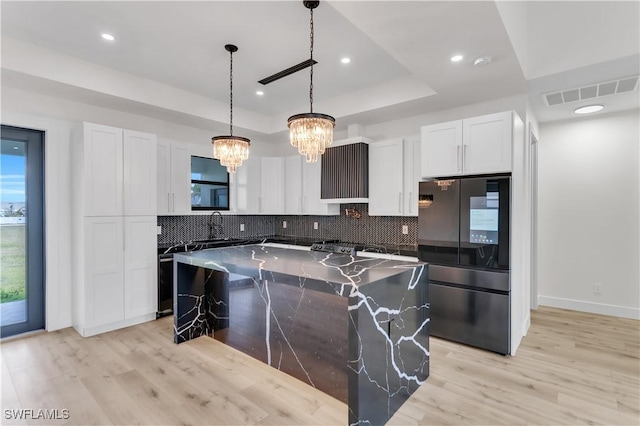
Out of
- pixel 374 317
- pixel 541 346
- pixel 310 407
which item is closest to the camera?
pixel 374 317

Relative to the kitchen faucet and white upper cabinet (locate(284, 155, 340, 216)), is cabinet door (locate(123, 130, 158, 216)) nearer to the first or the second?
the kitchen faucet

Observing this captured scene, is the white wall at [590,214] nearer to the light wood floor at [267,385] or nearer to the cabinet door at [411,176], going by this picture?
the light wood floor at [267,385]

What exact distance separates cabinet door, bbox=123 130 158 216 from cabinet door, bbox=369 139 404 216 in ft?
9.39

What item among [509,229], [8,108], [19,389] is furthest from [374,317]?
[8,108]

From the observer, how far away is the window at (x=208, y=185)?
4.84 m

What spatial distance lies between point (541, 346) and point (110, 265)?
4.75 metres

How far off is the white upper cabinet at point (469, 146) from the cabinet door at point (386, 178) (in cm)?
63

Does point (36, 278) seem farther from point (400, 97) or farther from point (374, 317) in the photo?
point (400, 97)

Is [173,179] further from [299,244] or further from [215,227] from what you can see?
[299,244]

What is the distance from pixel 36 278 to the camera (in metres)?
3.67

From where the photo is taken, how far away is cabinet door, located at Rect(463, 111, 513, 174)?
308 cm

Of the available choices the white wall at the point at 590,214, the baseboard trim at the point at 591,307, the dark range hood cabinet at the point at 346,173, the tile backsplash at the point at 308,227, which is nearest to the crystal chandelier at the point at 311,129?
the dark range hood cabinet at the point at 346,173

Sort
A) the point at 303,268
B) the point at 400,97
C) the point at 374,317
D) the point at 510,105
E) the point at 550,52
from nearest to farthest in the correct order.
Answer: the point at 374,317
the point at 303,268
the point at 550,52
the point at 510,105
the point at 400,97

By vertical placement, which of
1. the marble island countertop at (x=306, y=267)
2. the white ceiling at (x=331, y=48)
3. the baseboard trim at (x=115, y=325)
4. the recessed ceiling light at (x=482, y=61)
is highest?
the white ceiling at (x=331, y=48)
